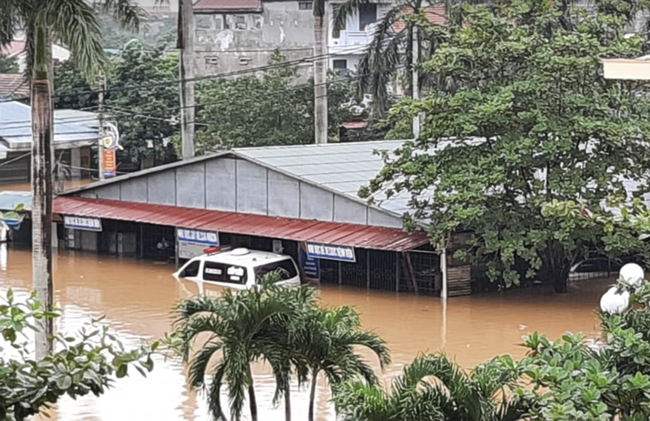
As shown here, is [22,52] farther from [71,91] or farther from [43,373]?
[71,91]

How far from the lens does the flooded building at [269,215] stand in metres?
24.9

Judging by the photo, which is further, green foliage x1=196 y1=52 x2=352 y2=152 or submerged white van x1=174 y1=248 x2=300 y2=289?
green foliage x1=196 y1=52 x2=352 y2=152

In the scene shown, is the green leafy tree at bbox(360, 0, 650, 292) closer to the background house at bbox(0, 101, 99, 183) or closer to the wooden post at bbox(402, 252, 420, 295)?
the wooden post at bbox(402, 252, 420, 295)

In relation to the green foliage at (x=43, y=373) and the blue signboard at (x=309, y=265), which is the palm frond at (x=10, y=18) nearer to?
the blue signboard at (x=309, y=265)

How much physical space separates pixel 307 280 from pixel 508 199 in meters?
5.13

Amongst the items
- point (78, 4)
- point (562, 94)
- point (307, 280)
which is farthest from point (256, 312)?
point (307, 280)

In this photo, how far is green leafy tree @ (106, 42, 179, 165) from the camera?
48000 mm

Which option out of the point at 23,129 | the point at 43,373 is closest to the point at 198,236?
the point at 23,129

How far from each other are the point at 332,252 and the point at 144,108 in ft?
81.2

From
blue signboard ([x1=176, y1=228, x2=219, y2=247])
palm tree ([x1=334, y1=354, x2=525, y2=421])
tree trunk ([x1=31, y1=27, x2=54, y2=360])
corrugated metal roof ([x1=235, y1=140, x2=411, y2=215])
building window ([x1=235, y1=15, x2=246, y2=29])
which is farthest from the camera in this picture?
building window ([x1=235, y1=15, x2=246, y2=29])

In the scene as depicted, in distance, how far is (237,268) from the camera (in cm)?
2516

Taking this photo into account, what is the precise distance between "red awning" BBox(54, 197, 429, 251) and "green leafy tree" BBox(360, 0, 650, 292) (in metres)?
0.90

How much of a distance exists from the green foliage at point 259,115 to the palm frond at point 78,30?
24.9 meters

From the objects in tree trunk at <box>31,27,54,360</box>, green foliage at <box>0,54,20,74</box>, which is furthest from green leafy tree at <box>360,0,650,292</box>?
green foliage at <box>0,54,20,74</box>
